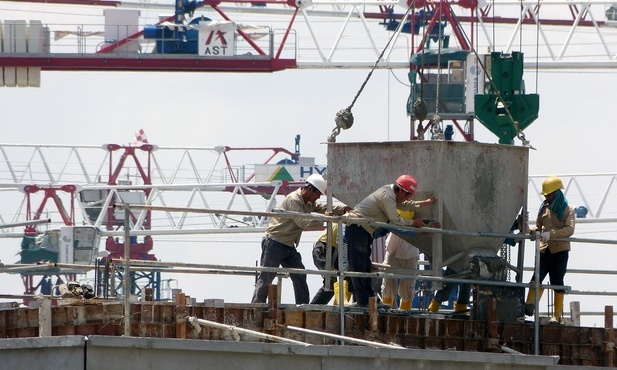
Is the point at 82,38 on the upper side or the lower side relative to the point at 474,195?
upper

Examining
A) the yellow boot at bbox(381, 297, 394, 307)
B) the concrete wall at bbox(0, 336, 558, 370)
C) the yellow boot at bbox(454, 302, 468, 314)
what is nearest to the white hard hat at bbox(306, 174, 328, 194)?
the yellow boot at bbox(381, 297, 394, 307)

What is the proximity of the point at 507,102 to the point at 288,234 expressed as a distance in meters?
4.61

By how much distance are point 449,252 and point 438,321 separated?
1.43 metres

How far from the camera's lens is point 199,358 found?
1389 centimetres

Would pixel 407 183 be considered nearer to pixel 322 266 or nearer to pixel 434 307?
pixel 434 307

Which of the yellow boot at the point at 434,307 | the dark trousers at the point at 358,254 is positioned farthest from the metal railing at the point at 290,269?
the yellow boot at the point at 434,307

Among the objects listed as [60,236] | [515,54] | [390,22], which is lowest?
[60,236]

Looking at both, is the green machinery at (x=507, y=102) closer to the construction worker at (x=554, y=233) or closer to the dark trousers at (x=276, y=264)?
the construction worker at (x=554, y=233)

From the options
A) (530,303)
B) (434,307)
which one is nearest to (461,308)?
(434,307)

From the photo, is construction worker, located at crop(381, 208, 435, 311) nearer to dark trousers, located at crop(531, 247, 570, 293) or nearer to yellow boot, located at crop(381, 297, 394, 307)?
yellow boot, located at crop(381, 297, 394, 307)

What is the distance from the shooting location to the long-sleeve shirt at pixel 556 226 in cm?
1816

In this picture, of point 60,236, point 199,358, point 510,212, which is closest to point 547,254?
point 510,212

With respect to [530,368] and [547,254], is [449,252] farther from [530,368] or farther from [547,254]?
[530,368]

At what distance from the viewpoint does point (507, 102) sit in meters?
22.2
